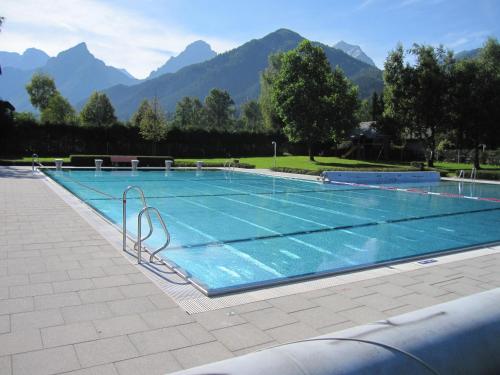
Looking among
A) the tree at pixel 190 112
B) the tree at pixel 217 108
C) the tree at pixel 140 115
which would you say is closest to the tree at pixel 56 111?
the tree at pixel 140 115

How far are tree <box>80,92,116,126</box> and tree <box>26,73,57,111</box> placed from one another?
4.81 meters

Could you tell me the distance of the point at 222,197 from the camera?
15.4 metres

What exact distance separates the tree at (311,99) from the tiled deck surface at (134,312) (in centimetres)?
2947

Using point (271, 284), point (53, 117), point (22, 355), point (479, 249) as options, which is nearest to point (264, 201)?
point (479, 249)

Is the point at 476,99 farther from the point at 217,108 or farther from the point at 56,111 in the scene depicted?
the point at 217,108

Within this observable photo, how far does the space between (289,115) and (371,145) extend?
43.3 feet

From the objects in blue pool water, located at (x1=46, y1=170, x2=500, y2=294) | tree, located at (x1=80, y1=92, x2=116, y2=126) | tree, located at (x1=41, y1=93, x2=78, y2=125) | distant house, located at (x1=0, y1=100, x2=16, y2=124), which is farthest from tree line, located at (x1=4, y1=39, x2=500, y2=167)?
tree, located at (x1=80, y1=92, x2=116, y2=126)

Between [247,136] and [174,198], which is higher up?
[247,136]

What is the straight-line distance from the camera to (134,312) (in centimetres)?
423

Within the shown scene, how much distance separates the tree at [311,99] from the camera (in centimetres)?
3528

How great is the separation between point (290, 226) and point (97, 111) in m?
55.0

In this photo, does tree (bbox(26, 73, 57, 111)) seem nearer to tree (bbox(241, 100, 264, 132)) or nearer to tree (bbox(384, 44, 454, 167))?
tree (bbox(241, 100, 264, 132))

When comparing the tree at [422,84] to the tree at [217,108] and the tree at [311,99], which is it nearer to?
the tree at [311,99]

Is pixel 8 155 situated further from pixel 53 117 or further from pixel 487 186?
pixel 487 186
